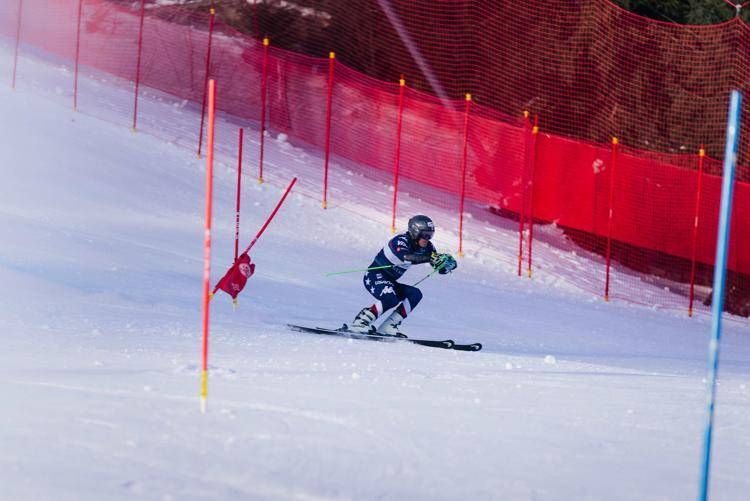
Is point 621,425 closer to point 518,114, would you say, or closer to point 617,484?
point 617,484

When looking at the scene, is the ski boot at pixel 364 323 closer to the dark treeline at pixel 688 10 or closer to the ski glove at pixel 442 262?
the ski glove at pixel 442 262

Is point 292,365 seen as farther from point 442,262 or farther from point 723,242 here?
point 723,242

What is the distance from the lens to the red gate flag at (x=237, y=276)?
11.9 meters

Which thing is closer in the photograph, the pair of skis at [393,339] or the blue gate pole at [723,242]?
the blue gate pole at [723,242]

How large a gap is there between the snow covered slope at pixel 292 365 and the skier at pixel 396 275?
744 mm

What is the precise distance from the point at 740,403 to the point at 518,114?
13922mm

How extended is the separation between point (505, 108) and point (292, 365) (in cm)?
1501

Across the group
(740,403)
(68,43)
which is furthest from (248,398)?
(68,43)

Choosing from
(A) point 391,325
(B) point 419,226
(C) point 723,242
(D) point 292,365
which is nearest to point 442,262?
(B) point 419,226

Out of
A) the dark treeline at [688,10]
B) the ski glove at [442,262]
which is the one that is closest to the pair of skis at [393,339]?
the ski glove at [442,262]

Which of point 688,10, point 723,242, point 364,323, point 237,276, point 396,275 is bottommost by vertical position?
point 364,323

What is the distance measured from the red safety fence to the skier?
248 inches

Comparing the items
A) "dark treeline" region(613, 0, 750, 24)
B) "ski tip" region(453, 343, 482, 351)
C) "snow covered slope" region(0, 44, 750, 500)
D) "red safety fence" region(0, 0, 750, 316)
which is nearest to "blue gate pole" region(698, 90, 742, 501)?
"snow covered slope" region(0, 44, 750, 500)

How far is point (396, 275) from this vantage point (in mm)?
11758
